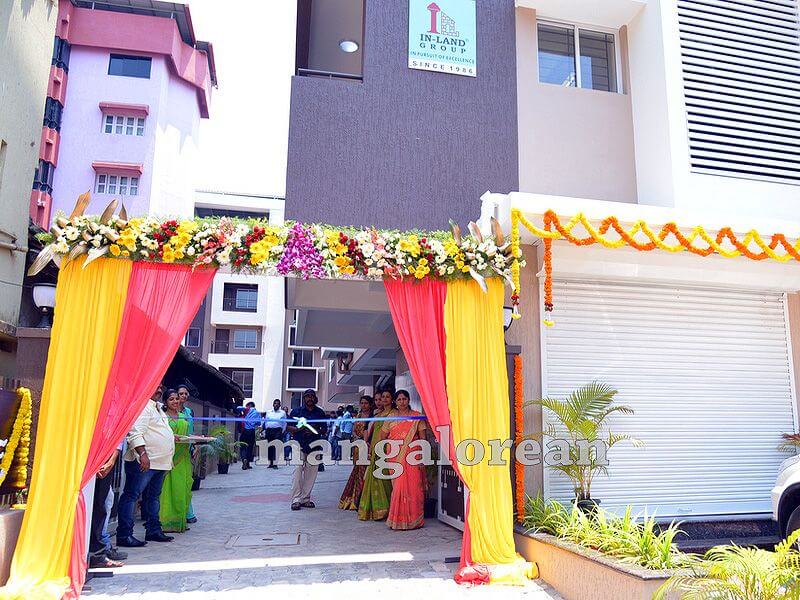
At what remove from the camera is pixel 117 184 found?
25641mm

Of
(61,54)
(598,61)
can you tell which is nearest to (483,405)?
(598,61)

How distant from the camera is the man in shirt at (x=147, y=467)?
6359 mm

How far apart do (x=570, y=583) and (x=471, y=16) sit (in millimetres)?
6643

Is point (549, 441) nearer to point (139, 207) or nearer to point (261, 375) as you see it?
point (139, 207)

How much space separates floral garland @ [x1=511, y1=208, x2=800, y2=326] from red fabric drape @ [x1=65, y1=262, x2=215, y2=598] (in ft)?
9.71

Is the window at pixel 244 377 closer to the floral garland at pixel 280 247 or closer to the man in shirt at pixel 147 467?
the man in shirt at pixel 147 467

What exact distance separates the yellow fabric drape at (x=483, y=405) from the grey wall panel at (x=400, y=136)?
71.2 inches

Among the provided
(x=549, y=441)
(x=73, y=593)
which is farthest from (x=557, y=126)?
(x=73, y=593)

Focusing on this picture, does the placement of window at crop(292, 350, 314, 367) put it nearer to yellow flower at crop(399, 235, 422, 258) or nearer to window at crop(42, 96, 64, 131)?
window at crop(42, 96, 64, 131)

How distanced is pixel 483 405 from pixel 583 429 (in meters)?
1.13

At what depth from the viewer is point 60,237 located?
17.4ft

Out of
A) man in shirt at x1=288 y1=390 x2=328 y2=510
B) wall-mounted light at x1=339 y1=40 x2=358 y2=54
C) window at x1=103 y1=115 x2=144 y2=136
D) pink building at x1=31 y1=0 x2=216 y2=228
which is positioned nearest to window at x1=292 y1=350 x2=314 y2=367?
pink building at x1=31 y1=0 x2=216 y2=228

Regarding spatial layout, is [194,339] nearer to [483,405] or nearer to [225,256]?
[225,256]

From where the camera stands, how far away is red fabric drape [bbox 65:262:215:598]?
5.23 m
